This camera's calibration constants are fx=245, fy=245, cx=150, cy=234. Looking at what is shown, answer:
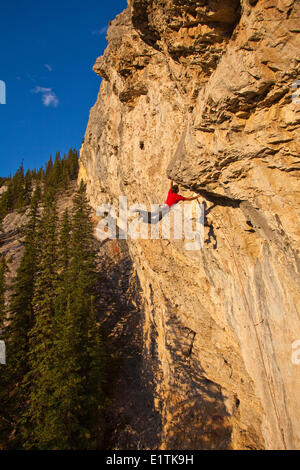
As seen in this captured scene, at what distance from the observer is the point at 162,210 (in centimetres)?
1173

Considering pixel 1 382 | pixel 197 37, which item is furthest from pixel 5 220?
pixel 197 37

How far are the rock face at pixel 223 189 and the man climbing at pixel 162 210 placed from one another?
1.79 feet

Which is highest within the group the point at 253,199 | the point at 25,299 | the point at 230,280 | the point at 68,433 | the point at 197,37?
the point at 197,37

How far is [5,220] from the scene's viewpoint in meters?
45.1

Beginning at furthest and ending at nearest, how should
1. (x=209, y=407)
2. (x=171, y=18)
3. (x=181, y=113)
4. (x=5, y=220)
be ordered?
(x=5, y=220), (x=209, y=407), (x=181, y=113), (x=171, y=18)

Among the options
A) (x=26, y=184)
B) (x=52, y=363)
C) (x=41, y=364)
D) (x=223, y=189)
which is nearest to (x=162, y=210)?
(x=223, y=189)

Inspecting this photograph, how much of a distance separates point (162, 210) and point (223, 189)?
4.87 metres

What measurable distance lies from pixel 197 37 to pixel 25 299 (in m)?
18.2

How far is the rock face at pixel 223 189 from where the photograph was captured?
5324 mm

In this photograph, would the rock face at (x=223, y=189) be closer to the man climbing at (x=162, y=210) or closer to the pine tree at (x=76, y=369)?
the man climbing at (x=162, y=210)

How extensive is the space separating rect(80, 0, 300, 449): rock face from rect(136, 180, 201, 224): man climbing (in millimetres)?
546

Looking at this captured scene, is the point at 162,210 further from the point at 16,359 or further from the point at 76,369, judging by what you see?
the point at 16,359

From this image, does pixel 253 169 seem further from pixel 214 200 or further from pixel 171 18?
pixel 171 18

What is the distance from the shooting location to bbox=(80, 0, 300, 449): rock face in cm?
532
